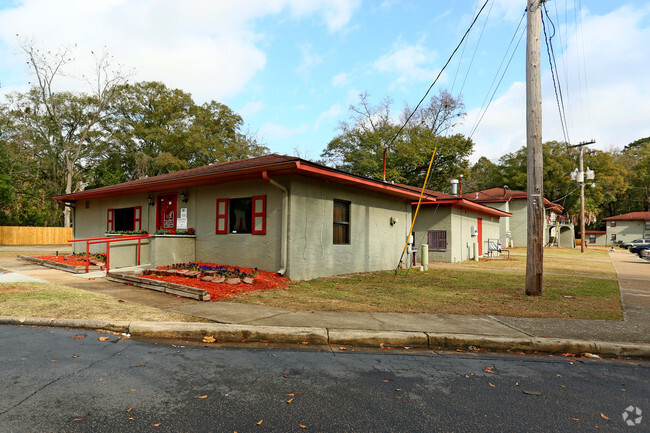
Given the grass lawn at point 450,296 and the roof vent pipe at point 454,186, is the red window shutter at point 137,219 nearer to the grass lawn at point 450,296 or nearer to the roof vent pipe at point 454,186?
the grass lawn at point 450,296

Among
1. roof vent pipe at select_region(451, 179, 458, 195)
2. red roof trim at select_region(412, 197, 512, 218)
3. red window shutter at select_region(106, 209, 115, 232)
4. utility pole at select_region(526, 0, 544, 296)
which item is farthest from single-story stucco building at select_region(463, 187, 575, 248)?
red window shutter at select_region(106, 209, 115, 232)

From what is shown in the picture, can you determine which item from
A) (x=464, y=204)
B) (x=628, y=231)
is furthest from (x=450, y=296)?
(x=628, y=231)

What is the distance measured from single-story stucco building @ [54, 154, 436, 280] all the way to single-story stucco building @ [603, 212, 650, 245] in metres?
51.8

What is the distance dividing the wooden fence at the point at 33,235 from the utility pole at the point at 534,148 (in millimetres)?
36760

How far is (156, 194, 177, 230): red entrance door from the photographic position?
42.3 ft

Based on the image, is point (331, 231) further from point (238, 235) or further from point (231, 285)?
point (231, 285)

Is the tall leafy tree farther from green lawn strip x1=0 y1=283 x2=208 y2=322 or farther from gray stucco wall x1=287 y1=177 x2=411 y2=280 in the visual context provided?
green lawn strip x1=0 y1=283 x2=208 y2=322

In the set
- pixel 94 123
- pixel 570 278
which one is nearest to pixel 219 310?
pixel 570 278

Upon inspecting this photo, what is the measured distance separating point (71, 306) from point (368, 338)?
5093 millimetres

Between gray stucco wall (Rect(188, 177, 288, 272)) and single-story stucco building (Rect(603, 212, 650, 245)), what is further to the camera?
single-story stucco building (Rect(603, 212, 650, 245))

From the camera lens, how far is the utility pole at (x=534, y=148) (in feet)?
27.0

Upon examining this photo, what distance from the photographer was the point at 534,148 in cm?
834

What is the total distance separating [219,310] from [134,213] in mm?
10200

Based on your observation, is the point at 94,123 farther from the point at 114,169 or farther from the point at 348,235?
the point at 348,235
